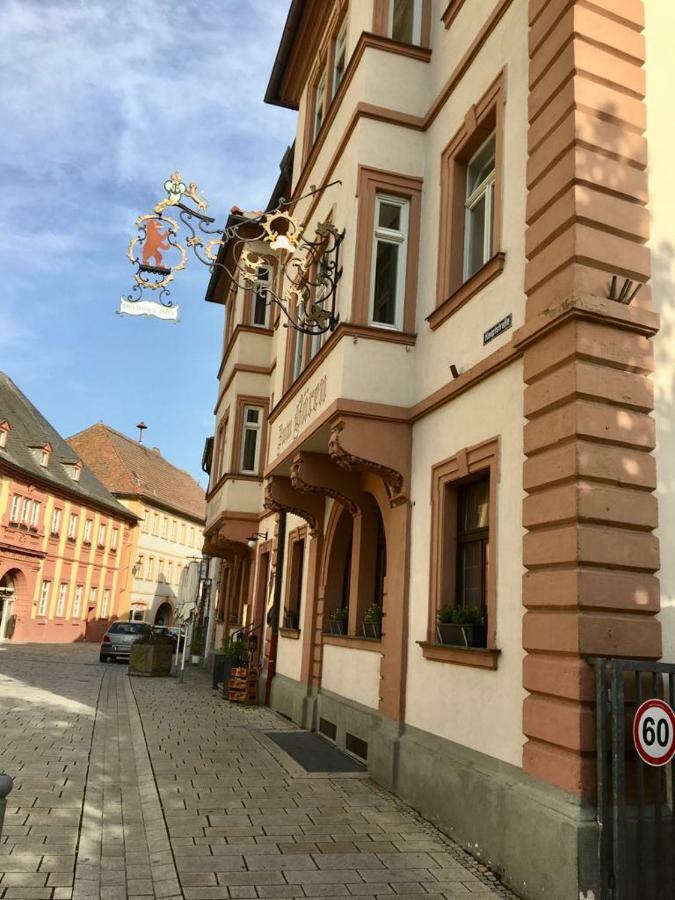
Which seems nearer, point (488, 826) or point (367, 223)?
point (488, 826)

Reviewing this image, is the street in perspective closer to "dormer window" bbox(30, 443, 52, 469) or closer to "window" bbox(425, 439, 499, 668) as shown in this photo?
"window" bbox(425, 439, 499, 668)

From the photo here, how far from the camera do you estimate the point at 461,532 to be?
26.1ft

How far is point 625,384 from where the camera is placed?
5.80m

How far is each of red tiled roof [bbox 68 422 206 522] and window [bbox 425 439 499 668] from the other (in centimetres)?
5164

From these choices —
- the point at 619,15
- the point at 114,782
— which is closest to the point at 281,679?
the point at 114,782

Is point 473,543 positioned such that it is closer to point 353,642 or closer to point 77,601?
point 353,642

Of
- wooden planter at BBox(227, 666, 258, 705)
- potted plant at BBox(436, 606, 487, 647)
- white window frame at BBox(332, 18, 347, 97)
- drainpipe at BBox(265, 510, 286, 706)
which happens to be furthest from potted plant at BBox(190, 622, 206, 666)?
potted plant at BBox(436, 606, 487, 647)

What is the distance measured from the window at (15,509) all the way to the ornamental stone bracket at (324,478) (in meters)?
33.2

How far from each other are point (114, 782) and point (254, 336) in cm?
1386

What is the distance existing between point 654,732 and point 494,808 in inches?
66.1

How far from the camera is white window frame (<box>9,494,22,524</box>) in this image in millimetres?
40406

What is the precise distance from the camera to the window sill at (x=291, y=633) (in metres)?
14.1

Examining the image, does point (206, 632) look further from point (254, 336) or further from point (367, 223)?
point (367, 223)

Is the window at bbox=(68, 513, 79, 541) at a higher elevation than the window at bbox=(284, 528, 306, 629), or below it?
higher
